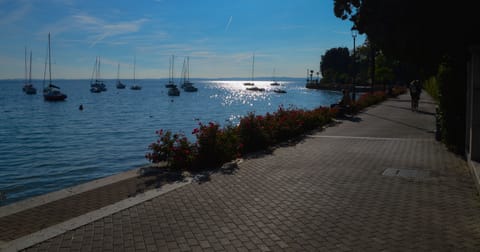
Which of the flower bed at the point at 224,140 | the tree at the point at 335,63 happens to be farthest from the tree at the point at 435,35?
the tree at the point at 335,63

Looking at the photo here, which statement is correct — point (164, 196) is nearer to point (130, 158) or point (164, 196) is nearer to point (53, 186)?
point (53, 186)

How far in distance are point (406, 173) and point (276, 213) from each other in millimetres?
3866

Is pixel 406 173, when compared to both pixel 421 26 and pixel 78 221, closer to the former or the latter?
pixel 421 26

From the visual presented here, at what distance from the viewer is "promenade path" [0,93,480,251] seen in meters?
4.64

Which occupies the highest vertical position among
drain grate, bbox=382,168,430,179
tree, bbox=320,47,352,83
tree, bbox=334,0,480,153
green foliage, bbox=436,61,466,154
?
tree, bbox=320,47,352,83

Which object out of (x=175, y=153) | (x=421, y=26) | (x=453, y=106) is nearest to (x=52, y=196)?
(x=175, y=153)

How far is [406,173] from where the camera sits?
8.20 meters

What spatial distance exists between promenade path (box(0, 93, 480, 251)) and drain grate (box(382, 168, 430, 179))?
0.02 m

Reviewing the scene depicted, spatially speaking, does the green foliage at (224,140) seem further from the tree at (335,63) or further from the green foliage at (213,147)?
the tree at (335,63)

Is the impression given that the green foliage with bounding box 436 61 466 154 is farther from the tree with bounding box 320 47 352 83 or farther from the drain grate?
the tree with bounding box 320 47 352 83

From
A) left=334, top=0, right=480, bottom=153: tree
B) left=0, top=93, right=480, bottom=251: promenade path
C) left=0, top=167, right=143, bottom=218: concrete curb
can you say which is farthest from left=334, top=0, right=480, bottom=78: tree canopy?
left=0, top=167, right=143, bottom=218: concrete curb

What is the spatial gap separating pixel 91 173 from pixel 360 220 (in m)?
11.4

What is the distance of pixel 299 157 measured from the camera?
1002cm

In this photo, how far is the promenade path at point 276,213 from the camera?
464 centimetres
